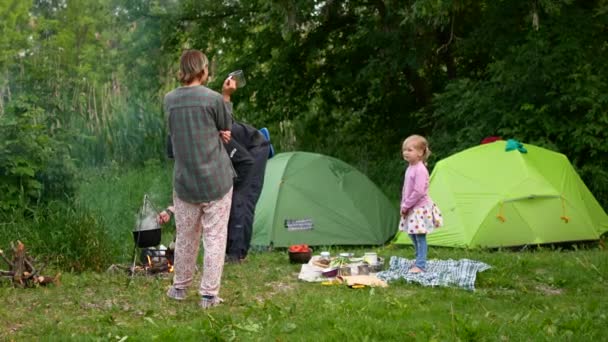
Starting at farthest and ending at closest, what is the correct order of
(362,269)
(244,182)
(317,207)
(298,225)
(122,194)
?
(122,194), (317,207), (298,225), (244,182), (362,269)

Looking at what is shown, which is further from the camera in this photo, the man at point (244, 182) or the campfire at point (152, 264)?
the man at point (244, 182)

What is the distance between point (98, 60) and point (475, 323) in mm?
18171

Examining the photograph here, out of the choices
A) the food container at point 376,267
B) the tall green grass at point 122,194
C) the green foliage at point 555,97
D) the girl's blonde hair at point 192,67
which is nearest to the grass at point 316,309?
the food container at point 376,267

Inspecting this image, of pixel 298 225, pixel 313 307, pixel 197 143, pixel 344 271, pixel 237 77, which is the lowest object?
pixel 298 225

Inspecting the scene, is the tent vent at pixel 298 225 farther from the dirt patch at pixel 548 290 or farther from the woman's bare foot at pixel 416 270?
the dirt patch at pixel 548 290

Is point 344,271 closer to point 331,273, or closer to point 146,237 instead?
point 331,273

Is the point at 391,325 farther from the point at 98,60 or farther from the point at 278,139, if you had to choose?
the point at 98,60

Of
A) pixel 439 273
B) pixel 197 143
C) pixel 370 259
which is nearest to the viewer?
pixel 197 143

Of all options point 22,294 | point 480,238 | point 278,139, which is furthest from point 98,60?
point 22,294

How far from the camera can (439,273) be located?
21.6 feet

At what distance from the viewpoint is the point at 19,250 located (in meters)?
6.24

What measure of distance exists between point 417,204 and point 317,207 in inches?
102

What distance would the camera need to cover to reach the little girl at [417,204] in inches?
277

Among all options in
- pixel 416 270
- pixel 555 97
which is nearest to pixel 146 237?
pixel 416 270
